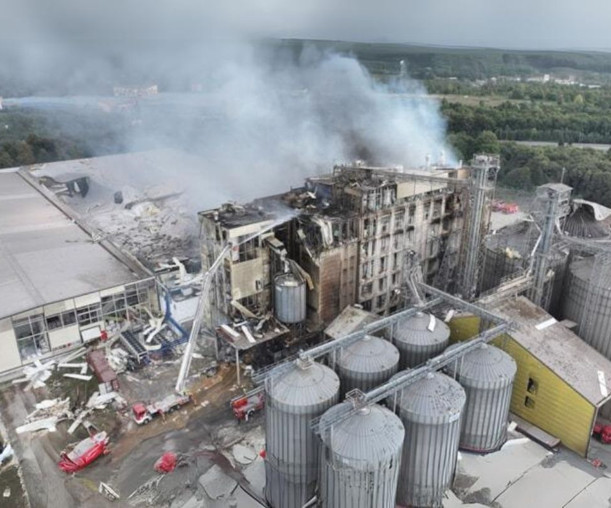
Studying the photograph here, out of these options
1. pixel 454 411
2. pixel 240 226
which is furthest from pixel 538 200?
pixel 240 226

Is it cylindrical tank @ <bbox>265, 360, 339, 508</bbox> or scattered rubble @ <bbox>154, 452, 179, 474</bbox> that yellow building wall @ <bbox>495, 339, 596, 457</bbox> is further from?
scattered rubble @ <bbox>154, 452, 179, 474</bbox>

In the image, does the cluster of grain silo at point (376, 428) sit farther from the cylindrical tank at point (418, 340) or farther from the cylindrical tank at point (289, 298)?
the cylindrical tank at point (289, 298)

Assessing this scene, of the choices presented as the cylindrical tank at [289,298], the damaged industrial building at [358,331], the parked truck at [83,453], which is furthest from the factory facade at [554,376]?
the parked truck at [83,453]

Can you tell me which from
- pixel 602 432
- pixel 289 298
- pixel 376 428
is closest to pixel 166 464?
pixel 376 428

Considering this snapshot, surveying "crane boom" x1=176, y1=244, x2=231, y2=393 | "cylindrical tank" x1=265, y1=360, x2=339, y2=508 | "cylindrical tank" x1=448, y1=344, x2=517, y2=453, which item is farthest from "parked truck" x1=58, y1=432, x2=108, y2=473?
"cylindrical tank" x1=448, y1=344, x2=517, y2=453

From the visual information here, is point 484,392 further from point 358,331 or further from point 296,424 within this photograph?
point 296,424

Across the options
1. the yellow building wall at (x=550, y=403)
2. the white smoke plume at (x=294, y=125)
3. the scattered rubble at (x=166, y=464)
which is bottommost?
the scattered rubble at (x=166, y=464)
